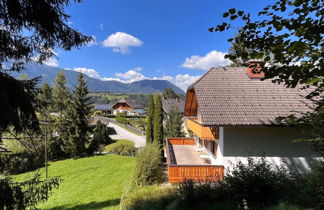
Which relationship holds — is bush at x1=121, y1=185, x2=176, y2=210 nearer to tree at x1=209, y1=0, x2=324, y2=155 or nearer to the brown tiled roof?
the brown tiled roof

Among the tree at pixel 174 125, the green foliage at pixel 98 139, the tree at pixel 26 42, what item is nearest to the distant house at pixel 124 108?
the green foliage at pixel 98 139

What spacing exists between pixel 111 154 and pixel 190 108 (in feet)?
43.3

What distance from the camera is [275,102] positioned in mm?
10203

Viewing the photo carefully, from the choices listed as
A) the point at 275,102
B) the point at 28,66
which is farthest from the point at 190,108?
the point at 28,66

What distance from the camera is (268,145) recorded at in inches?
371

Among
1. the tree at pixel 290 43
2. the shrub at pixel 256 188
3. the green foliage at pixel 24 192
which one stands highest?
the tree at pixel 290 43

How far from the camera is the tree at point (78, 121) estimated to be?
22984 mm

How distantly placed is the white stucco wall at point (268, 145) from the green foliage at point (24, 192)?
7.94 metres

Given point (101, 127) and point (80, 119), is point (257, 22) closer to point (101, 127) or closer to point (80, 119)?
point (80, 119)

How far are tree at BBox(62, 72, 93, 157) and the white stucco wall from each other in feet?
62.8

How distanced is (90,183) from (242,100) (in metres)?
12.3

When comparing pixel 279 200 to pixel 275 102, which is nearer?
pixel 279 200

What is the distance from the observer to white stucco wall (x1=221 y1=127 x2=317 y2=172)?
30.7 feet

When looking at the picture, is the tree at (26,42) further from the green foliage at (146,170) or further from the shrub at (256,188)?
the green foliage at (146,170)
